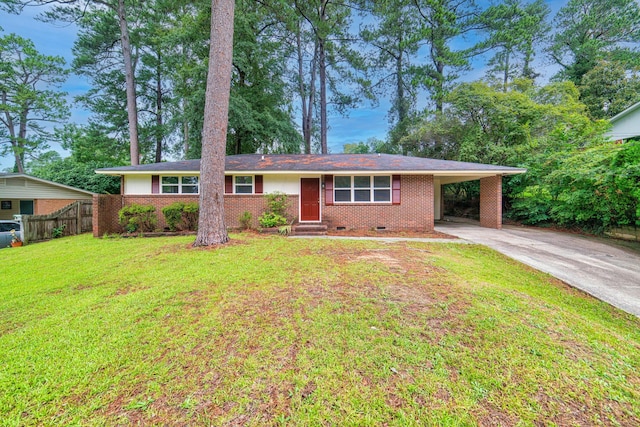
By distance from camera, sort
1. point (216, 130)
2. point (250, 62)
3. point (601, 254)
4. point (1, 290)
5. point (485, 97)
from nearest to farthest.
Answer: point (1, 290) < point (601, 254) < point (216, 130) < point (485, 97) < point (250, 62)

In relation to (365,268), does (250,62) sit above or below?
above

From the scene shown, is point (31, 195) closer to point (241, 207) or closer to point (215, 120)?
point (241, 207)

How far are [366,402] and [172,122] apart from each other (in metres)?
19.5

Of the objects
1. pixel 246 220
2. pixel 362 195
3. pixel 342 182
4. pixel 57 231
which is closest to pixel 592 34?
pixel 362 195

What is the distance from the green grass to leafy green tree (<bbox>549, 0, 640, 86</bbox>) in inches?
1088

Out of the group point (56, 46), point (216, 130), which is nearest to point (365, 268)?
point (216, 130)

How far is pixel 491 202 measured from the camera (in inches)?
429

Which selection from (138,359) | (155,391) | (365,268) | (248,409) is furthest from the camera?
(365,268)

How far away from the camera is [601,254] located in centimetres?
645

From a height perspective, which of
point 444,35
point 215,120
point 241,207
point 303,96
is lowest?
point 241,207

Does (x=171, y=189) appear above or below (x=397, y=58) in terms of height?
below

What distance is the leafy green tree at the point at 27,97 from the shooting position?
17.9 meters

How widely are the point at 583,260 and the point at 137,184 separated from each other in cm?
1472

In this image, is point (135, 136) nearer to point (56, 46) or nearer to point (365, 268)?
point (56, 46)
